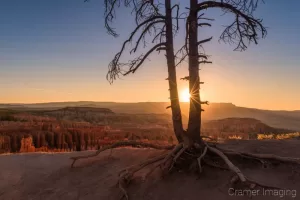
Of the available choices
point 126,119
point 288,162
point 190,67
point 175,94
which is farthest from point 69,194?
point 126,119

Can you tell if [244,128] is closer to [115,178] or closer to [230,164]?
[115,178]

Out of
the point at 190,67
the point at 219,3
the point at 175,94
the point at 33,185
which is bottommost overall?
the point at 33,185

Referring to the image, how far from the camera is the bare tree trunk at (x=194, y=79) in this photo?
26.5 feet

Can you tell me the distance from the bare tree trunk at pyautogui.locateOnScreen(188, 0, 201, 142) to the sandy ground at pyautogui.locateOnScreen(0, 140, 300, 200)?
42.4 inches

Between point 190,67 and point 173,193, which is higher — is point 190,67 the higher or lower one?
the higher one

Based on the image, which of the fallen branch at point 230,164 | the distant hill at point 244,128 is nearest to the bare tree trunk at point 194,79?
the fallen branch at point 230,164

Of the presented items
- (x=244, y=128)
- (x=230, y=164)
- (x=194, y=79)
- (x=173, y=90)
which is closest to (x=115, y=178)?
(x=173, y=90)

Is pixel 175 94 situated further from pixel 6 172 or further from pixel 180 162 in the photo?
pixel 6 172

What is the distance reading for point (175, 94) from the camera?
8.48 m

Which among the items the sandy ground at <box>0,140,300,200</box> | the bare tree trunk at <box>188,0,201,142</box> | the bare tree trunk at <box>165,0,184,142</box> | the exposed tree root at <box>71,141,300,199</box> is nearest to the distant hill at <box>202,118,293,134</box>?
the sandy ground at <box>0,140,300,200</box>

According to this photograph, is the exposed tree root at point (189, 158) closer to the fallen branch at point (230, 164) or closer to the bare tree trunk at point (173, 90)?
the fallen branch at point (230, 164)

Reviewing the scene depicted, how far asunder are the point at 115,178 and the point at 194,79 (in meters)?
2.79

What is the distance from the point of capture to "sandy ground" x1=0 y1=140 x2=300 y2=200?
22.1 feet

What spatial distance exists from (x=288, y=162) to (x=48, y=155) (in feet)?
22.7
